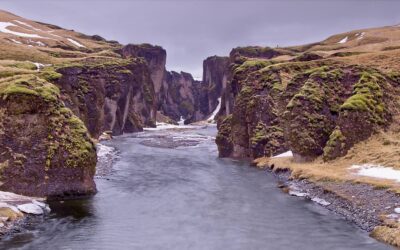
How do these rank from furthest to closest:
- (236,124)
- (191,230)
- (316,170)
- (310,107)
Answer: (236,124) < (310,107) < (316,170) < (191,230)

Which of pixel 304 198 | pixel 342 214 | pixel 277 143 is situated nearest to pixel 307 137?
pixel 277 143

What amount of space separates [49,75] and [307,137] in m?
48.7

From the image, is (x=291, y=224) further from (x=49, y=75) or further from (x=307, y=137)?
(x=49, y=75)

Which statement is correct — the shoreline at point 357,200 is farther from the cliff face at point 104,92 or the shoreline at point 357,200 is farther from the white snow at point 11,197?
the cliff face at point 104,92

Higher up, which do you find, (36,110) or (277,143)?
(36,110)

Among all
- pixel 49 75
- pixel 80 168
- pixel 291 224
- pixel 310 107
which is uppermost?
pixel 49 75

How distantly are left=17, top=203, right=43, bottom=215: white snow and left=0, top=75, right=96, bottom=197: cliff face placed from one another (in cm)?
477

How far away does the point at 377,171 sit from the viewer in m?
51.6

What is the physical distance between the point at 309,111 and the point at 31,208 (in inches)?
1853

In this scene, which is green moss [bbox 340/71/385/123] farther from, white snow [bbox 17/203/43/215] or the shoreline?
white snow [bbox 17/203/43/215]

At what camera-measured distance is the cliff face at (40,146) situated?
45.8 metres

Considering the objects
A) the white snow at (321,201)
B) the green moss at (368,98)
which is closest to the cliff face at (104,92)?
the green moss at (368,98)

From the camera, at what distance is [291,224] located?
39.1 metres

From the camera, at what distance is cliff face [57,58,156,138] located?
4232 inches
